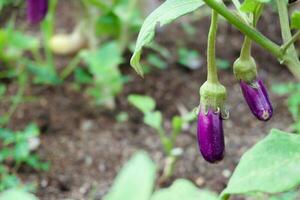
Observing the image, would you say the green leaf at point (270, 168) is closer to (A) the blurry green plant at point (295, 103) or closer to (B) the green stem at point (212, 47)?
(B) the green stem at point (212, 47)

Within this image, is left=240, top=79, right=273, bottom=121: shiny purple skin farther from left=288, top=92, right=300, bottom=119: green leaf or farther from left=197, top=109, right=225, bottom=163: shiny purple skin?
left=288, top=92, right=300, bottom=119: green leaf

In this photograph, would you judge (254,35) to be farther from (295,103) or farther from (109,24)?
(109,24)

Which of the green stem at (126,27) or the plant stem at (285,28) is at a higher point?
the plant stem at (285,28)

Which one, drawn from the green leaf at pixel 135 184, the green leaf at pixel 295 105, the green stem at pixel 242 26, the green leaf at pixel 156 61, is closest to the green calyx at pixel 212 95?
the green stem at pixel 242 26

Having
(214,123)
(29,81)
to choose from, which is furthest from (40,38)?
(214,123)

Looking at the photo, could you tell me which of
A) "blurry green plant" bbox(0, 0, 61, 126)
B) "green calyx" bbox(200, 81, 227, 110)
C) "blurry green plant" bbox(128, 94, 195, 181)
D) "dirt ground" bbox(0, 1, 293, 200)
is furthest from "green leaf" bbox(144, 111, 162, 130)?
"green calyx" bbox(200, 81, 227, 110)

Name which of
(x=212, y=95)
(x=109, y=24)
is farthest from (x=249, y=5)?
(x=109, y=24)
